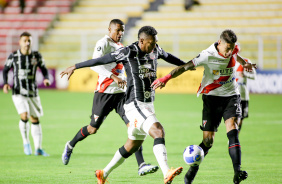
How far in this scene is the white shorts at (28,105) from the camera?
409 inches

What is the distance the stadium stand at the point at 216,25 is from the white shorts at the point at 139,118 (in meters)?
17.8

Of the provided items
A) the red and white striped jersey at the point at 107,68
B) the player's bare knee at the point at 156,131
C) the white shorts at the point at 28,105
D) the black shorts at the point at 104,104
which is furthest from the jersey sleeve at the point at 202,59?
the white shorts at the point at 28,105

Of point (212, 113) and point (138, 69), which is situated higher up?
point (138, 69)

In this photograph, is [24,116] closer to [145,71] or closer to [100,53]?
[100,53]

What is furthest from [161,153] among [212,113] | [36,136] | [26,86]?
[26,86]

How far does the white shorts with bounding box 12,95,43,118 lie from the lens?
10.4m

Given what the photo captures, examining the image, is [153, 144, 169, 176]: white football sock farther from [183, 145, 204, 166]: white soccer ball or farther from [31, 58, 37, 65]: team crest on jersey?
[31, 58, 37, 65]: team crest on jersey

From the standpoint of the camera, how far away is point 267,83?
22641 millimetres

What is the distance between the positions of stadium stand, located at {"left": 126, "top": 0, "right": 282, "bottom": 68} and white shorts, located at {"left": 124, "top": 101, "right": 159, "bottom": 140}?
1782 centimetres

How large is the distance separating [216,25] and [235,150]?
20584 mm

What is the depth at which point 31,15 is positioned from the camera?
1220 inches

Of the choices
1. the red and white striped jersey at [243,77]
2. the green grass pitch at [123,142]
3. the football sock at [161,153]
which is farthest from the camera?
the red and white striped jersey at [243,77]

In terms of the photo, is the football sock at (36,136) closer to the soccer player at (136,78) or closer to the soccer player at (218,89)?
the soccer player at (136,78)

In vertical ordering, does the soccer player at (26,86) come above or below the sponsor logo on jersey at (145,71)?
below
